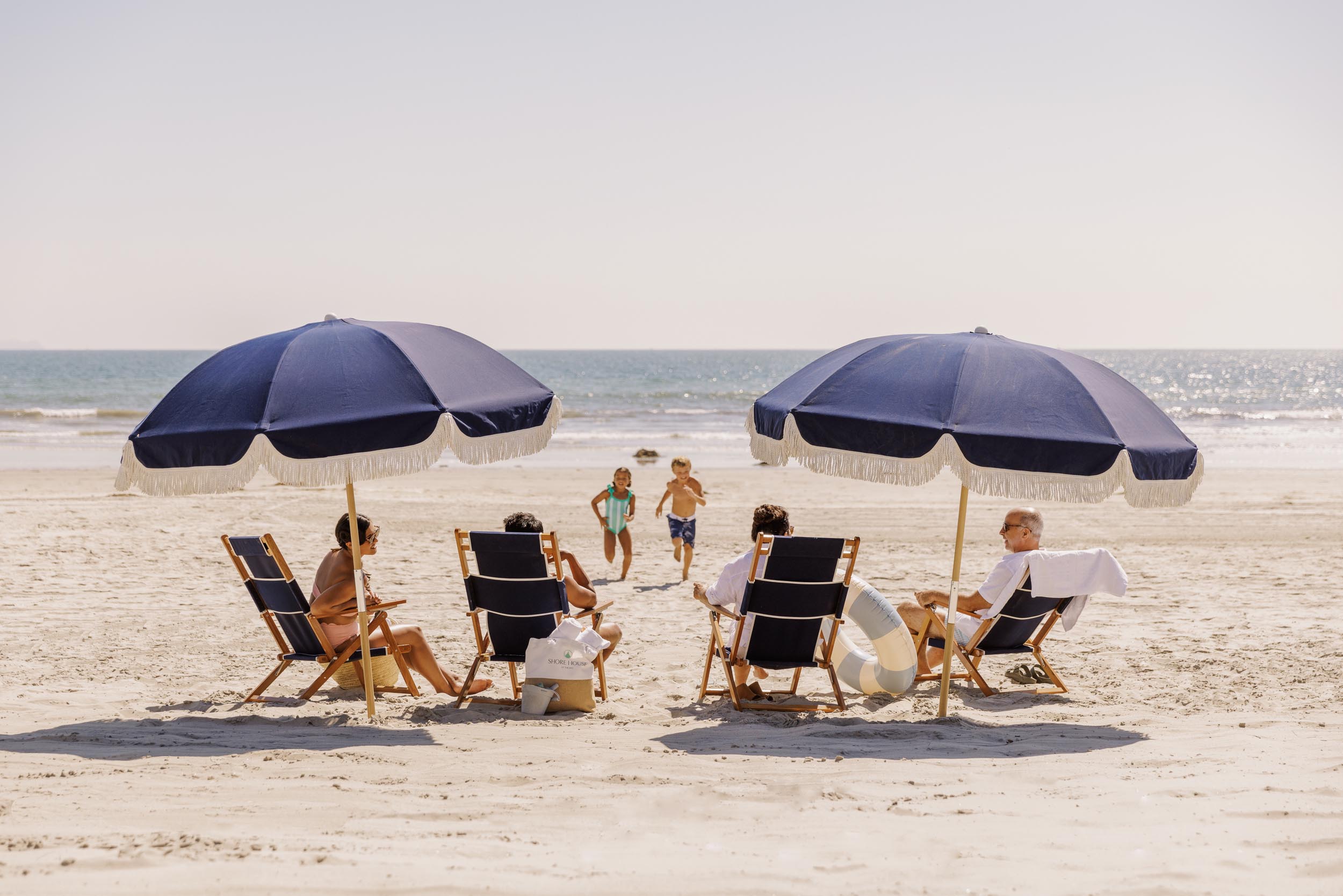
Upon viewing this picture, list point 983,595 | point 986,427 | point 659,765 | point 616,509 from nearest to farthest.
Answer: point 659,765 → point 986,427 → point 983,595 → point 616,509

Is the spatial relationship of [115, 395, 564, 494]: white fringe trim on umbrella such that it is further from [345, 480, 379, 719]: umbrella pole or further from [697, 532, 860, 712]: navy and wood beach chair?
[697, 532, 860, 712]: navy and wood beach chair

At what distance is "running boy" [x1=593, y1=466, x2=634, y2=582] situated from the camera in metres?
9.22

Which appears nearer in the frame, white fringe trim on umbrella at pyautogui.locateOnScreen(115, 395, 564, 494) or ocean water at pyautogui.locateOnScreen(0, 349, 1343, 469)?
white fringe trim on umbrella at pyautogui.locateOnScreen(115, 395, 564, 494)

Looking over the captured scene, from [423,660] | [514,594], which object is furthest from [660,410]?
[514,594]

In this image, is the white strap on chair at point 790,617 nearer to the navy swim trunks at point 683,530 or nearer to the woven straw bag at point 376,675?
the woven straw bag at point 376,675

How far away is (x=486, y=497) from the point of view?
49.5ft

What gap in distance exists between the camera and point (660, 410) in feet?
141

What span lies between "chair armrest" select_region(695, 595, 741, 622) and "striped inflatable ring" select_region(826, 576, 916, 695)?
57 centimetres

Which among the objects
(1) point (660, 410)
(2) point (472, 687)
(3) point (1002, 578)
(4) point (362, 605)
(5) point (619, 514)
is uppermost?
(3) point (1002, 578)

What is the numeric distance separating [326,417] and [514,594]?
1.37 meters

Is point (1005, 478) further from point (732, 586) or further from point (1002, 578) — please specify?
point (732, 586)

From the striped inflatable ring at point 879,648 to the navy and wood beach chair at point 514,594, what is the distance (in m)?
1.31

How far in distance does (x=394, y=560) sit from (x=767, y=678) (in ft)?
15.5

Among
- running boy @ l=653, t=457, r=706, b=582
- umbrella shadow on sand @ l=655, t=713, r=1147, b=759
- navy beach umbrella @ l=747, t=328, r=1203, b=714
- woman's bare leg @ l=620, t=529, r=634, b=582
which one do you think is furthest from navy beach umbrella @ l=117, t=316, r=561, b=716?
running boy @ l=653, t=457, r=706, b=582
